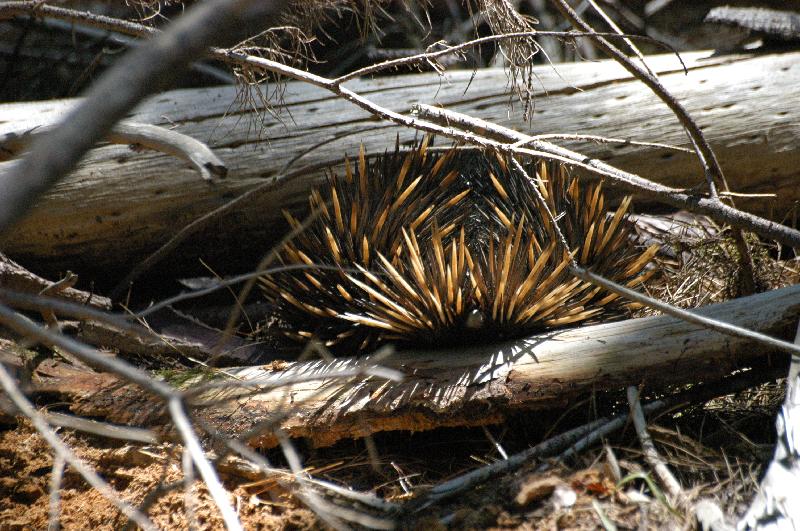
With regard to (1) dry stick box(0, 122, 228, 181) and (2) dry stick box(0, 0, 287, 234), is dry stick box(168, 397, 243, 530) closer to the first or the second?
(2) dry stick box(0, 0, 287, 234)

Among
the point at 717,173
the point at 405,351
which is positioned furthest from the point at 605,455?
the point at 717,173

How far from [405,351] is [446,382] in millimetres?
288

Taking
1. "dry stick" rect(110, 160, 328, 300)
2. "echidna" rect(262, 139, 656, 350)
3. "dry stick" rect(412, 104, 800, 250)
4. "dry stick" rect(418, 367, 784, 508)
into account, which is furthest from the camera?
"dry stick" rect(110, 160, 328, 300)

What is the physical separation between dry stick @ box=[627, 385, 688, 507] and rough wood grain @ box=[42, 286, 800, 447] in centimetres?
9

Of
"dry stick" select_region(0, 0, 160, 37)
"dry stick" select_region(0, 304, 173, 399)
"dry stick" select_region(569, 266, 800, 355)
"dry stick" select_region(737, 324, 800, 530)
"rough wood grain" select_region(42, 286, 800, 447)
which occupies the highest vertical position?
"dry stick" select_region(0, 0, 160, 37)

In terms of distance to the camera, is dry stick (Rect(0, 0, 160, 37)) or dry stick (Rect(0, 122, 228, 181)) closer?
dry stick (Rect(0, 0, 160, 37))

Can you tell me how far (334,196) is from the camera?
8.89 ft

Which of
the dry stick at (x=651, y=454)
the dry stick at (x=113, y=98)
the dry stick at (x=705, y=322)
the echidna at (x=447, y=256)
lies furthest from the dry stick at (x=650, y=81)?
the dry stick at (x=113, y=98)

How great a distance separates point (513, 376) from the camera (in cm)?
235

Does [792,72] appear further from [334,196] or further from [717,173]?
[334,196]

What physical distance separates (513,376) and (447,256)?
0.55 meters

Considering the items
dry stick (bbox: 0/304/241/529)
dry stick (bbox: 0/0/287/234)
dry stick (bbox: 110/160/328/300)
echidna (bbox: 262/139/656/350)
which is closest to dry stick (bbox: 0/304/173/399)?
dry stick (bbox: 0/304/241/529)

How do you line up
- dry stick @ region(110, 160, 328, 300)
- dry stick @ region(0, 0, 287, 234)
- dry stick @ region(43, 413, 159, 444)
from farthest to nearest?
dry stick @ region(110, 160, 328, 300), dry stick @ region(43, 413, 159, 444), dry stick @ region(0, 0, 287, 234)

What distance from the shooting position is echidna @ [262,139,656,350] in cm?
249
